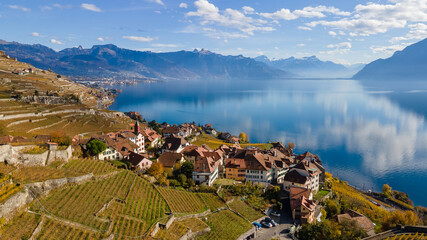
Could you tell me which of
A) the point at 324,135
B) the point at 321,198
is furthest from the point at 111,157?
the point at 324,135

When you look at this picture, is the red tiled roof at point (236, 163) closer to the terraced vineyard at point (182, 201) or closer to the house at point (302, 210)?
the house at point (302, 210)

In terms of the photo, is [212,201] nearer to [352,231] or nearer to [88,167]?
[88,167]

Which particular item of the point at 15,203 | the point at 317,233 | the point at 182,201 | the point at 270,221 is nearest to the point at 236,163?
the point at 270,221

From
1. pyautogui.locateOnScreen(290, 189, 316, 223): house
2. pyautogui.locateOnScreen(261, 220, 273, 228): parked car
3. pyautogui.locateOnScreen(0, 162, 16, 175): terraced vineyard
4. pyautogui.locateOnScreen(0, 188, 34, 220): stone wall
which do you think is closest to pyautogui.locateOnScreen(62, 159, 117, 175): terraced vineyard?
pyautogui.locateOnScreen(0, 162, 16, 175): terraced vineyard

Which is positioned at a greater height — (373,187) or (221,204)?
(221,204)

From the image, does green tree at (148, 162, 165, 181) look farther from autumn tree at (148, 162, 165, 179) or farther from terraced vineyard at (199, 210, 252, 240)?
terraced vineyard at (199, 210, 252, 240)

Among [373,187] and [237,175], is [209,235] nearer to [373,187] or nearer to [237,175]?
[237,175]
